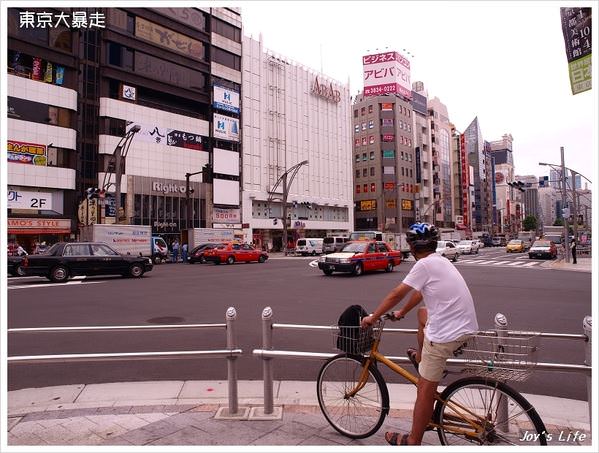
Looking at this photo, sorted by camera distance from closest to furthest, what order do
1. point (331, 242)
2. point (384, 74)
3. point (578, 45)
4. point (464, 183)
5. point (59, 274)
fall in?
point (578, 45), point (59, 274), point (331, 242), point (384, 74), point (464, 183)

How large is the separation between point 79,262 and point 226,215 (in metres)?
33.6

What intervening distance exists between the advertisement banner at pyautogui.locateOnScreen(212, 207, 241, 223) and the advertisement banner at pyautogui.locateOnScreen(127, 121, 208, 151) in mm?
7386

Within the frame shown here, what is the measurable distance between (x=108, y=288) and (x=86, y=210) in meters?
26.0

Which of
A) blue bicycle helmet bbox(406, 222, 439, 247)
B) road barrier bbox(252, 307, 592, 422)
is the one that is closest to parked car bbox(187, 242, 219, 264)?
road barrier bbox(252, 307, 592, 422)

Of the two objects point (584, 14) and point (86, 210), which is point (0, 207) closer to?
point (584, 14)

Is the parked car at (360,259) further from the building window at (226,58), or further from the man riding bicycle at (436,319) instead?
the building window at (226,58)

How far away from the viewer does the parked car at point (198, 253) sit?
1177 inches

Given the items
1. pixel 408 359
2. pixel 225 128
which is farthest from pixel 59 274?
pixel 225 128

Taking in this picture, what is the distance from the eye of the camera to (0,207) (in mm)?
3502

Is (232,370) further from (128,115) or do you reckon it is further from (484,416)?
(128,115)

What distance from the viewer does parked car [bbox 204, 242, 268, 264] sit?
28.5 metres

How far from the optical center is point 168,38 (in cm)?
4575

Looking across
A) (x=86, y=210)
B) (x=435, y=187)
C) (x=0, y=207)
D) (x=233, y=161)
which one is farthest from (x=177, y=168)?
(x=435, y=187)

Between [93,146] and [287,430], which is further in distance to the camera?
[93,146]
